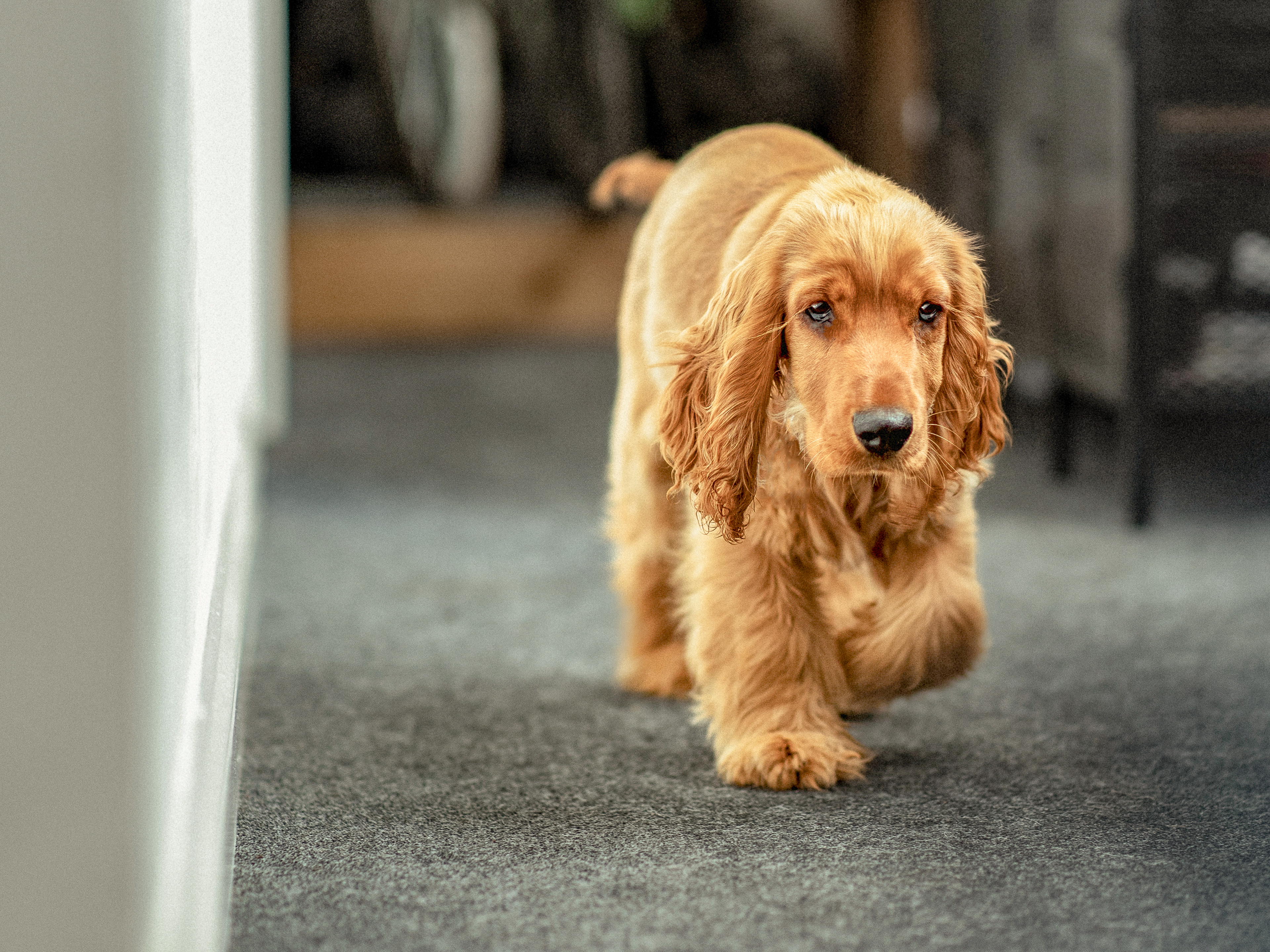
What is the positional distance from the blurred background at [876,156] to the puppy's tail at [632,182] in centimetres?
94

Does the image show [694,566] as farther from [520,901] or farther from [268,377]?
[268,377]

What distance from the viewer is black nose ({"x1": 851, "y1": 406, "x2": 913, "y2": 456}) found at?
1146mm

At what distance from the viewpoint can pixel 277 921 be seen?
3.50 feet

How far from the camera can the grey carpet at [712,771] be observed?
3.50 ft

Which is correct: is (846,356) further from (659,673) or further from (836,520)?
(659,673)

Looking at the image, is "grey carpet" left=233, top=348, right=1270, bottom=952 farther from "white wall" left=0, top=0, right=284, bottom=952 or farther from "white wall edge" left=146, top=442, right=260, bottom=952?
"white wall" left=0, top=0, right=284, bottom=952

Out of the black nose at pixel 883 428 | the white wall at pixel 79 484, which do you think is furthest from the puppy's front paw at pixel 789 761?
the white wall at pixel 79 484

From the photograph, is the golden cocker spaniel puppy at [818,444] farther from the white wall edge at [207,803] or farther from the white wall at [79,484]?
the white wall at [79,484]

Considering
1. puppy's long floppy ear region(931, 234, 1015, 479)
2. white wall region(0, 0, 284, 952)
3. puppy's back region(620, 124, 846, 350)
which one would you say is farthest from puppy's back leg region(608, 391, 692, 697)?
white wall region(0, 0, 284, 952)

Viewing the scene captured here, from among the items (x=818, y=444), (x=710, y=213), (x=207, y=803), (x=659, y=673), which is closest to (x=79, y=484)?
(x=207, y=803)

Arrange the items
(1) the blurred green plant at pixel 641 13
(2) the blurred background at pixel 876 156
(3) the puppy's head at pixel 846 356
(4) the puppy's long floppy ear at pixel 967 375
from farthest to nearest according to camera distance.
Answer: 1. (1) the blurred green plant at pixel 641 13
2. (2) the blurred background at pixel 876 156
3. (4) the puppy's long floppy ear at pixel 967 375
4. (3) the puppy's head at pixel 846 356

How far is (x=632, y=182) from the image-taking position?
6.01 feet

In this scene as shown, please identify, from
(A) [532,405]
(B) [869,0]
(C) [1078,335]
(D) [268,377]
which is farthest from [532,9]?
(C) [1078,335]

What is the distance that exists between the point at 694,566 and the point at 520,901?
465 millimetres
